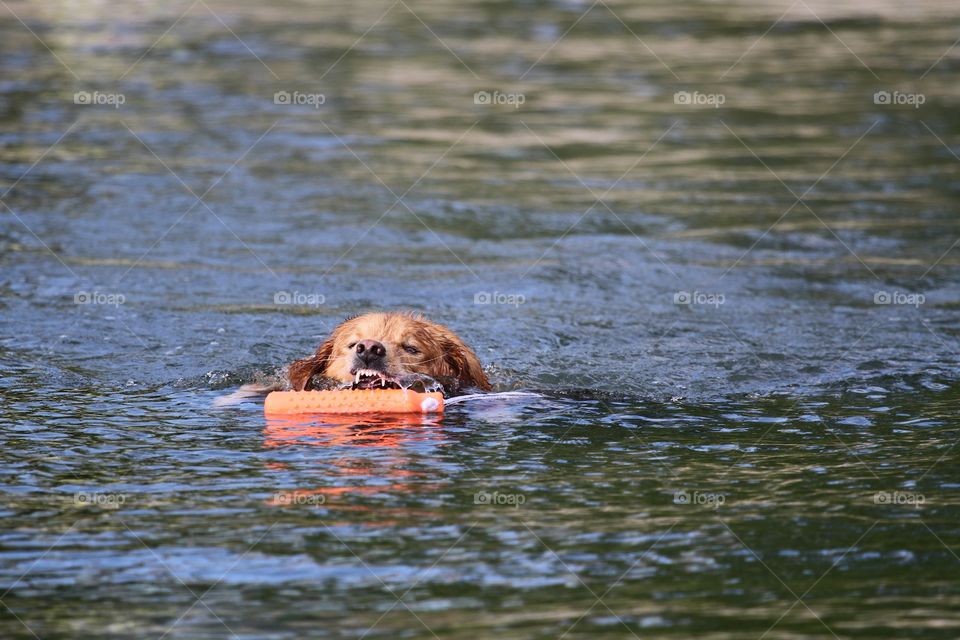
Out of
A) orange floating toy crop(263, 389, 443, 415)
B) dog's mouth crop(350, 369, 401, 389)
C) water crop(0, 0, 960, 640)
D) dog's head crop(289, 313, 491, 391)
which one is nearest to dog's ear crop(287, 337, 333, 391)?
dog's head crop(289, 313, 491, 391)

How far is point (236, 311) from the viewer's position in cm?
1103

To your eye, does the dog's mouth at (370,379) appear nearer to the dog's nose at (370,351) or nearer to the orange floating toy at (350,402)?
the dog's nose at (370,351)

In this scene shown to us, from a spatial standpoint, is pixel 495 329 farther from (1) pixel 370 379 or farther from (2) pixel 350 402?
(2) pixel 350 402

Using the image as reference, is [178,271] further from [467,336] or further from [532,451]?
[532,451]

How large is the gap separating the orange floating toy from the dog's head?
320mm

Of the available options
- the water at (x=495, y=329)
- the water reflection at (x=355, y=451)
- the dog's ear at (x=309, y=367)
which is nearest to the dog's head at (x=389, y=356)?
the dog's ear at (x=309, y=367)

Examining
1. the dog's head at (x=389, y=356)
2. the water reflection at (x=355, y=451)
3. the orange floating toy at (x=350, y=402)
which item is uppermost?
the dog's head at (x=389, y=356)

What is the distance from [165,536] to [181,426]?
6.65 ft

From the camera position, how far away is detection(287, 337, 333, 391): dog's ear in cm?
883

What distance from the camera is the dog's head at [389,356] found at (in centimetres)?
846

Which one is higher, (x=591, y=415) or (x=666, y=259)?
(x=666, y=259)

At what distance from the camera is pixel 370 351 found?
27.6 ft

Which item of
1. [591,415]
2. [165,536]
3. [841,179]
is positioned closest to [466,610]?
[165,536]

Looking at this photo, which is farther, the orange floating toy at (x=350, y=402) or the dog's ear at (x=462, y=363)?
the dog's ear at (x=462, y=363)
